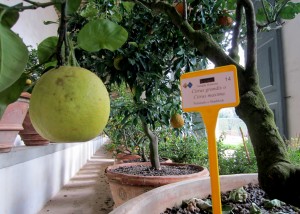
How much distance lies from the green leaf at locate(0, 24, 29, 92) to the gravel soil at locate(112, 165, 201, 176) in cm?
142

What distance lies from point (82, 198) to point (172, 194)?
4.45 feet

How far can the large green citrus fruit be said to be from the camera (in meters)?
0.36

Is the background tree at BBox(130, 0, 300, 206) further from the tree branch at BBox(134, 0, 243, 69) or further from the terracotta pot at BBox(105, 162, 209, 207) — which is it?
the terracotta pot at BBox(105, 162, 209, 207)

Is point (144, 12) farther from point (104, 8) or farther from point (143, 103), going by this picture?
point (143, 103)

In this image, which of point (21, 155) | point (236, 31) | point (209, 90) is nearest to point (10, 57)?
point (209, 90)

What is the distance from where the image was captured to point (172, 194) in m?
0.90

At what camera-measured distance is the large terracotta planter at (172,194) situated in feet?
2.36

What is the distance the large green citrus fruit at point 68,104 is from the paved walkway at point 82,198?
1511mm

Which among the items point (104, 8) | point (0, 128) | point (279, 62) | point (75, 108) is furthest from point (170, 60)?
point (279, 62)

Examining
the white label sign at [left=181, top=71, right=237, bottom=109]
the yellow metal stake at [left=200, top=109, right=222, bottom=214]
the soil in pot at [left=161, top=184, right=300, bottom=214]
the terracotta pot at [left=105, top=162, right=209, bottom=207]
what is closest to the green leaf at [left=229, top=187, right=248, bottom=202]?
the soil in pot at [left=161, top=184, right=300, bottom=214]

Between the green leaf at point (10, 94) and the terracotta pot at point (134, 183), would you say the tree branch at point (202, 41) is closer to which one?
the green leaf at point (10, 94)

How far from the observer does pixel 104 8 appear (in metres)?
1.33

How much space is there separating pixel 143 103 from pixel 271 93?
2005mm

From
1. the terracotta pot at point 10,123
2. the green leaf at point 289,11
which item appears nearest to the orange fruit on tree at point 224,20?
the green leaf at point 289,11
